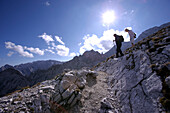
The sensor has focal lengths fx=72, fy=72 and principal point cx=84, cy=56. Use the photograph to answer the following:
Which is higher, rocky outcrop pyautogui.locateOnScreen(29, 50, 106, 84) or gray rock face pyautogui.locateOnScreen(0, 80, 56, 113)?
rocky outcrop pyautogui.locateOnScreen(29, 50, 106, 84)

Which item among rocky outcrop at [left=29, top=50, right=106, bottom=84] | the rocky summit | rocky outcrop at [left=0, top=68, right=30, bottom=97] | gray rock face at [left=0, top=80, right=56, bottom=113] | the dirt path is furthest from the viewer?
rocky outcrop at [left=29, top=50, right=106, bottom=84]

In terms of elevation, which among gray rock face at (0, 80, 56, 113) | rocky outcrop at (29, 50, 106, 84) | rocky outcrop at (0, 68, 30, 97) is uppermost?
rocky outcrop at (29, 50, 106, 84)

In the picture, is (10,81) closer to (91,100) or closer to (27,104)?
(27,104)

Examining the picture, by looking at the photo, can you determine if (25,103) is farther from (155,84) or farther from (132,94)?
Answer: (155,84)

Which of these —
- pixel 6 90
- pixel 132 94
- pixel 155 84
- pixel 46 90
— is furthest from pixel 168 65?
pixel 6 90

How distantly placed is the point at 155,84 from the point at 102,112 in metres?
4.20

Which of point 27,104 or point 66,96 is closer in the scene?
point 27,104

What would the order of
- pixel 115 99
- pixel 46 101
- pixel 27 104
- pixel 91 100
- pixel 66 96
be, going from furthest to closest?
pixel 66 96
pixel 91 100
pixel 46 101
pixel 115 99
pixel 27 104

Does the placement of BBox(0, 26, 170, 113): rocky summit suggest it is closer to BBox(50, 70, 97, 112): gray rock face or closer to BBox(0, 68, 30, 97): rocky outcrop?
BBox(50, 70, 97, 112): gray rock face

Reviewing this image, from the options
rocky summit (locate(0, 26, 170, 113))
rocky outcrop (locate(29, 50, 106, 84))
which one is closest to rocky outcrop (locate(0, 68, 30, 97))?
rocky outcrop (locate(29, 50, 106, 84))

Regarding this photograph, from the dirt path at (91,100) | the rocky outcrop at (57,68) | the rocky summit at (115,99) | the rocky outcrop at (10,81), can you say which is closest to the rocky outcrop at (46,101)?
the rocky summit at (115,99)

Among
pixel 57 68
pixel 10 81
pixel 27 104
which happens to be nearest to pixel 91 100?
pixel 27 104

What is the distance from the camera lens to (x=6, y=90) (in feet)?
343

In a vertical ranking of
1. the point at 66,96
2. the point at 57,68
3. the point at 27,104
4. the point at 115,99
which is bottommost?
the point at 27,104
